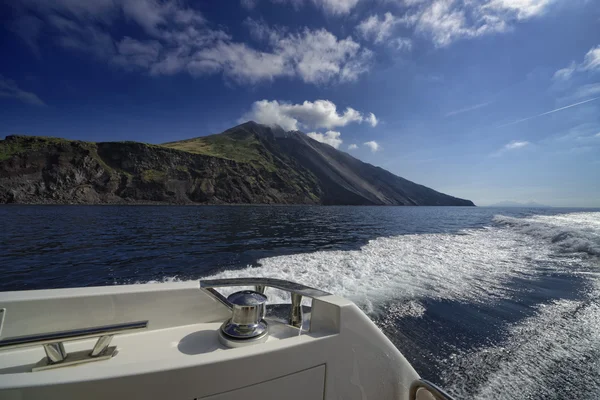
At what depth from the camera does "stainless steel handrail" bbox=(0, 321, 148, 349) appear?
121cm

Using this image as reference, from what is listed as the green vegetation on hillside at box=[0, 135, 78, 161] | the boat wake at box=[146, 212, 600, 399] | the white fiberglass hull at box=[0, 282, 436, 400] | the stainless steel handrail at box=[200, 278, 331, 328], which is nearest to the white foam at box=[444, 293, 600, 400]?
the boat wake at box=[146, 212, 600, 399]

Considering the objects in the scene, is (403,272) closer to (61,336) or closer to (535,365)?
(535,365)

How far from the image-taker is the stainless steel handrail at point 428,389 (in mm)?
1647

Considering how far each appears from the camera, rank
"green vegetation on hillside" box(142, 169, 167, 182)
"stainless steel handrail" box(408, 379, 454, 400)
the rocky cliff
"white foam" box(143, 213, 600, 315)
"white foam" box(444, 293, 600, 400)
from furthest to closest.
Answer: "green vegetation on hillside" box(142, 169, 167, 182)
the rocky cliff
"white foam" box(143, 213, 600, 315)
"white foam" box(444, 293, 600, 400)
"stainless steel handrail" box(408, 379, 454, 400)

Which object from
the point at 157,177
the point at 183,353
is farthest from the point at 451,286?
the point at 157,177

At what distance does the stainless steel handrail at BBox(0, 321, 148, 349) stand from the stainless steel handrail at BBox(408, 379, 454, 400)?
192 centimetres

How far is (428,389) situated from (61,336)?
89.0 inches

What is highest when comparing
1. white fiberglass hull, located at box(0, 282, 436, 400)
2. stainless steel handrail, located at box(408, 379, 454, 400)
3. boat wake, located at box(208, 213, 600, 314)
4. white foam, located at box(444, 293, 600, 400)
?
white fiberglass hull, located at box(0, 282, 436, 400)

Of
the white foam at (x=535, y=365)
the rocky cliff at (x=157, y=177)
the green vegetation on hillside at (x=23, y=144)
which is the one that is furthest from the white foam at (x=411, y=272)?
the green vegetation on hillside at (x=23, y=144)

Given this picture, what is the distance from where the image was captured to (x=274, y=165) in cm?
15450

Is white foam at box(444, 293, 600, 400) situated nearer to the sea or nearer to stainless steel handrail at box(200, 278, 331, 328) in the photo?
the sea

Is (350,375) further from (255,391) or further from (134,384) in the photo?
(134,384)

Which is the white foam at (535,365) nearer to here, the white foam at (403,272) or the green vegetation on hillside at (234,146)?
the white foam at (403,272)

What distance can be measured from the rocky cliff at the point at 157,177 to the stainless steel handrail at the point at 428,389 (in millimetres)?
96917
